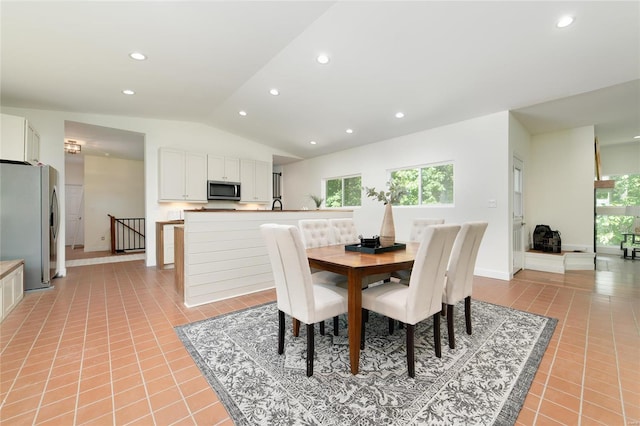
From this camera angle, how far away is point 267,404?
1.48 metres

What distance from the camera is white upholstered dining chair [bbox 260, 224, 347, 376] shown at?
1686mm

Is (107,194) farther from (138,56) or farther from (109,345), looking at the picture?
(109,345)

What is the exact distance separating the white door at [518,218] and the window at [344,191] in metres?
2.92

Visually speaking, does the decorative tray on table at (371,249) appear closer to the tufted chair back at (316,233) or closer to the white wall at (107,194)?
the tufted chair back at (316,233)

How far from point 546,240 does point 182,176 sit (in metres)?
7.39

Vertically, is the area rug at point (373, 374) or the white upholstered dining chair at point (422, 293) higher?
the white upholstered dining chair at point (422, 293)

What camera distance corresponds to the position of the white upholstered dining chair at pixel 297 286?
1.69 m

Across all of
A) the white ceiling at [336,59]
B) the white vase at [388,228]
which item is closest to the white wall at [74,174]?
the white ceiling at [336,59]

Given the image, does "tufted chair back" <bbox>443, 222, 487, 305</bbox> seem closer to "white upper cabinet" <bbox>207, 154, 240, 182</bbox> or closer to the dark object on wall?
the dark object on wall

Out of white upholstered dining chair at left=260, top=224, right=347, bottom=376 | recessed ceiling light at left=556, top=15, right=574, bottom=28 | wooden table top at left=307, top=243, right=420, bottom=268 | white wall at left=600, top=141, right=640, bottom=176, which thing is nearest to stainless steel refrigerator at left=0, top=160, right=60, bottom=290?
white upholstered dining chair at left=260, top=224, right=347, bottom=376

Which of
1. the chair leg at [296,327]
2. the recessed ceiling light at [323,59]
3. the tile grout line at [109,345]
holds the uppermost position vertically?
the recessed ceiling light at [323,59]

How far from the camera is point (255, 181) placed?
626 centimetres

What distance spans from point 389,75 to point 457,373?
10.5 feet

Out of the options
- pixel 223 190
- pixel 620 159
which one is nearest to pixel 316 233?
pixel 223 190
